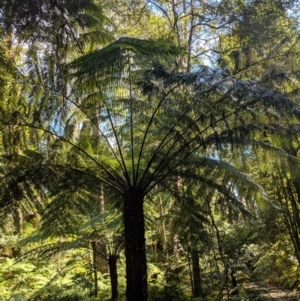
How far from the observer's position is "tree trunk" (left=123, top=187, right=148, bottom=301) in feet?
10.7

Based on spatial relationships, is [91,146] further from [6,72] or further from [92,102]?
[6,72]

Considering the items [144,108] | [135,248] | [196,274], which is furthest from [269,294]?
[144,108]

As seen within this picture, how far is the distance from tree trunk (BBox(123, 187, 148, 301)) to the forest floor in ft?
5.69

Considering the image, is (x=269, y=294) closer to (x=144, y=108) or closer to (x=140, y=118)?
(x=140, y=118)

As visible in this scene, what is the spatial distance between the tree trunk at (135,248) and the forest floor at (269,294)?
174cm

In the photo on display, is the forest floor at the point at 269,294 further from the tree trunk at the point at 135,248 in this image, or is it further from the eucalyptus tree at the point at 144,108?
the tree trunk at the point at 135,248

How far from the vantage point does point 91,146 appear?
4.13 meters

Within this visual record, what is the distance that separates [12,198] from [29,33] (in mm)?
1932

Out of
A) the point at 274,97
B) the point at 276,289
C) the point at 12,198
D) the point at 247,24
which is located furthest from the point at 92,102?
the point at 276,289

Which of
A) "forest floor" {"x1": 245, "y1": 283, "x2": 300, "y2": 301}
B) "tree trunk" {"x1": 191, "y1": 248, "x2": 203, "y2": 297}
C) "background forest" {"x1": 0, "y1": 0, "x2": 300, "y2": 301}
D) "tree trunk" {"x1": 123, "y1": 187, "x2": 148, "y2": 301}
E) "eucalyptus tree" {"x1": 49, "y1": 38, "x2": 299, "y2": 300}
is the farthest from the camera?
"tree trunk" {"x1": 191, "y1": 248, "x2": 203, "y2": 297}

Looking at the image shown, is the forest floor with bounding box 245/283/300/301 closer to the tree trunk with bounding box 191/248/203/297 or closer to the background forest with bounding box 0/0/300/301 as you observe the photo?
the background forest with bounding box 0/0/300/301

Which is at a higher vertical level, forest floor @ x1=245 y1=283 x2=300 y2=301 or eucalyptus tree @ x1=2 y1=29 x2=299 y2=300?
eucalyptus tree @ x1=2 y1=29 x2=299 y2=300

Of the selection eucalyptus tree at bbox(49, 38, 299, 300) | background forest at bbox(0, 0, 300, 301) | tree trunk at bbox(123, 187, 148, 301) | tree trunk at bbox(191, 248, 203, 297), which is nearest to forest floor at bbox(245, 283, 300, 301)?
background forest at bbox(0, 0, 300, 301)

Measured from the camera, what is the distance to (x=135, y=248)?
3.30 m
